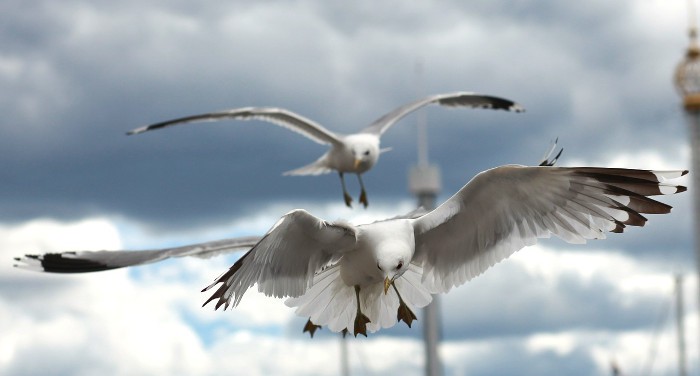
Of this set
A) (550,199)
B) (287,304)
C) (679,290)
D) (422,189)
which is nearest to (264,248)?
(287,304)

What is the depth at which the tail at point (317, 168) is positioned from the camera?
21.0 m

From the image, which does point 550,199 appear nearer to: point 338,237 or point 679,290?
point 338,237

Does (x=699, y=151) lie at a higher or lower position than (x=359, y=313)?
higher

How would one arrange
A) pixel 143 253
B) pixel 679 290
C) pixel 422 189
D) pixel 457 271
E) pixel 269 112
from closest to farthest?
pixel 457 271 < pixel 143 253 < pixel 269 112 < pixel 679 290 < pixel 422 189

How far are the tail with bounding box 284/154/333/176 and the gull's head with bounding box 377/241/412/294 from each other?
29.9ft

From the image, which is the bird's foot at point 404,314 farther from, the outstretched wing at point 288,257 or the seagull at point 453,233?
the outstretched wing at point 288,257

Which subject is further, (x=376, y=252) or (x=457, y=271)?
(x=457, y=271)

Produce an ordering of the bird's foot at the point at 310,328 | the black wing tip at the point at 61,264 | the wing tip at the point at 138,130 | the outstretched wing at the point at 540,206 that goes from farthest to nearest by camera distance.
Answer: the wing tip at the point at 138,130
the black wing tip at the point at 61,264
the bird's foot at the point at 310,328
the outstretched wing at the point at 540,206

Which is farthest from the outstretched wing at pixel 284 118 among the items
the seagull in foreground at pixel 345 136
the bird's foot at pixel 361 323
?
the bird's foot at pixel 361 323

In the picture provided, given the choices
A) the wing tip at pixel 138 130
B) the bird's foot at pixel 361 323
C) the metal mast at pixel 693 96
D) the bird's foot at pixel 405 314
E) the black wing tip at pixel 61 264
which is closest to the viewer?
the bird's foot at pixel 361 323

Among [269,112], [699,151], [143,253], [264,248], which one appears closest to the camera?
[264,248]

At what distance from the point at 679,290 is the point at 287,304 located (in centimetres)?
6885

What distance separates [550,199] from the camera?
39.5 ft

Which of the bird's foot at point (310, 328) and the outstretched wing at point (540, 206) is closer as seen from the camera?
the outstretched wing at point (540, 206)
